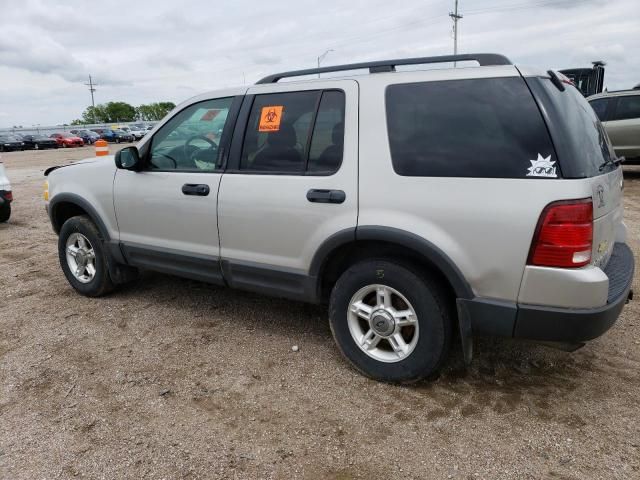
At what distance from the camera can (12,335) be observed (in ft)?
13.0

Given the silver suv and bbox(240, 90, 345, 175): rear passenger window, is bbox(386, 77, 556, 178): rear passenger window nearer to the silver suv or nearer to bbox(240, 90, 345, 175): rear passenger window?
the silver suv

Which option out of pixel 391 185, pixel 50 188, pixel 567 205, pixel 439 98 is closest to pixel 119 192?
pixel 50 188

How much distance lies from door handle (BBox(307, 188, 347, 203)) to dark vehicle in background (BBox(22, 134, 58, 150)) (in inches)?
1585

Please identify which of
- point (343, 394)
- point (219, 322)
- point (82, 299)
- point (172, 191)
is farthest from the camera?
point (82, 299)

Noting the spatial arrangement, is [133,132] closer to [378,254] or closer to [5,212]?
[5,212]

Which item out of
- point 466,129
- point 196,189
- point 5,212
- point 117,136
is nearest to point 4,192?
point 5,212

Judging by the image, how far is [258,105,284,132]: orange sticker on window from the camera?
A: 3387 mm

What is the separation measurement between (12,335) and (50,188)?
1439mm

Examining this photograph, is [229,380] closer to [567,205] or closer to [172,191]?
[172,191]

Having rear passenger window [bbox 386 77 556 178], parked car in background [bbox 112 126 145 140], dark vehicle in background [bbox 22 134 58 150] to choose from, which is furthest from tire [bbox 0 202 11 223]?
parked car in background [bbox 112 126 145 140]

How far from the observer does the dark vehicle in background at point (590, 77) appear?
1571 centimetres

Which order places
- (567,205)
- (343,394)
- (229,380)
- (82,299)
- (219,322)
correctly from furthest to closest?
(82,299) < (219,322) < (229,380) < (343,394) < (567,205)

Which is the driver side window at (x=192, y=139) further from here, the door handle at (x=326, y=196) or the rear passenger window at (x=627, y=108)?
the rear passenger window at (x=627, y=108)

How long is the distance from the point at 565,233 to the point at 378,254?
1053mm
